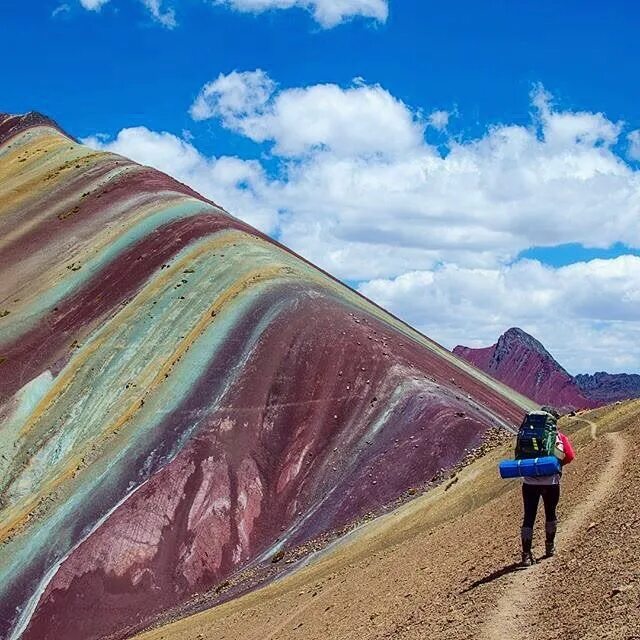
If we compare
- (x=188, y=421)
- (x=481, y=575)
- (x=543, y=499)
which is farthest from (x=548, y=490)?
(x=188, y=421)

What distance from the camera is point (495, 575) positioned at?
1424 centimetres

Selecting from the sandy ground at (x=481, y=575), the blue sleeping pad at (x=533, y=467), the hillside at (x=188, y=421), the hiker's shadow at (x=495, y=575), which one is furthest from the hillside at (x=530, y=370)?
the blue sleeping pad at (x=533, y=467)

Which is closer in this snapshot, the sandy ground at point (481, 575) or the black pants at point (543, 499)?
the sandy ground at point (481, 575)

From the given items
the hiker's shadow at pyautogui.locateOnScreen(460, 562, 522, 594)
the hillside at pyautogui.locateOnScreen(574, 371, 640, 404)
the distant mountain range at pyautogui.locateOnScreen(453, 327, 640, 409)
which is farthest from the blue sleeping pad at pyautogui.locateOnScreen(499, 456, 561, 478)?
the hillside at pyautogui.locateOnScreen(574, 371, 640, 404)

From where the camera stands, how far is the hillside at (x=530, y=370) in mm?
104375

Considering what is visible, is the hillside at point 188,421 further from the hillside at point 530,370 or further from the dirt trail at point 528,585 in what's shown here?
the hillside at point 530,370

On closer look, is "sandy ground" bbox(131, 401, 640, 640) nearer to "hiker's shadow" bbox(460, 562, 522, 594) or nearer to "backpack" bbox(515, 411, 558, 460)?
"hiker's shadow" bbox(460, 562, 522, 594)

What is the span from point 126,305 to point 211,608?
80.3ft

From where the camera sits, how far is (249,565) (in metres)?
34.0

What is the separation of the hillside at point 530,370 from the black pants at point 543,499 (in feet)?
292

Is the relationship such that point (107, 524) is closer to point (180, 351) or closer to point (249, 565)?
point (249, 565)

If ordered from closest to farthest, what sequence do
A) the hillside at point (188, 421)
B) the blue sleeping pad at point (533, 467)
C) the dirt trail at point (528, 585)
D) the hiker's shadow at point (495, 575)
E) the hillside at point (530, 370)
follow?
the dirt trail at point (528, 585) < the blue sleeping pad at point (533, 467) < the hiker's shadow at point (495, 575) < the hillside at point (188, 421) < the hillside at point (530, 370)

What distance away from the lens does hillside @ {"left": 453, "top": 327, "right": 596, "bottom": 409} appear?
104 meters

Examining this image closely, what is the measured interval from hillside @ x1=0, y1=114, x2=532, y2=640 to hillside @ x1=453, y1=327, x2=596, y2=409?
2229 inches
